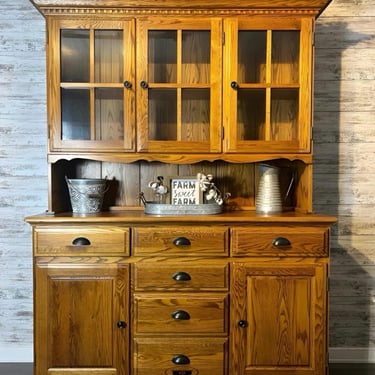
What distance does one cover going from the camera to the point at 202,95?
2.01 m

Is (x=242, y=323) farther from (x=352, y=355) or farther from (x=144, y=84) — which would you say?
(x=144, y=84)

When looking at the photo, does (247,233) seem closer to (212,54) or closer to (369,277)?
(212,54)

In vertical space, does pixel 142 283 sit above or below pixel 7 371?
above

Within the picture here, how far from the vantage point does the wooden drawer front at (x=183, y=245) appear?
72.6 inches

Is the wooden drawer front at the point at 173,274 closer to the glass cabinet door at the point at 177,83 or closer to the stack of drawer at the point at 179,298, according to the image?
the stack of drawer at the point at 179,298

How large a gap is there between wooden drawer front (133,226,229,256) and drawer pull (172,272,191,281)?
9cm

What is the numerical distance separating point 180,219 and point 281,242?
459mm

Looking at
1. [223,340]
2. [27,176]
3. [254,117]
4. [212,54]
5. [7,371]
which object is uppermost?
[212,54]

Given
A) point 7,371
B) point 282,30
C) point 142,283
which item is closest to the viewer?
point 142,283

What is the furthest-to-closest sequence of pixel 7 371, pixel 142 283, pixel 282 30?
pixel 7 371 → pixel 282 30 → pixel 142 283

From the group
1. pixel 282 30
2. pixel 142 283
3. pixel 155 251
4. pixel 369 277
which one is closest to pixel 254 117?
pixel 282 30

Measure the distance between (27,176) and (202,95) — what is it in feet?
3.66

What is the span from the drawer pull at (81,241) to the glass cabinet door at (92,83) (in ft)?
1.44

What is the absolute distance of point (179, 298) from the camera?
1840 millimetres
